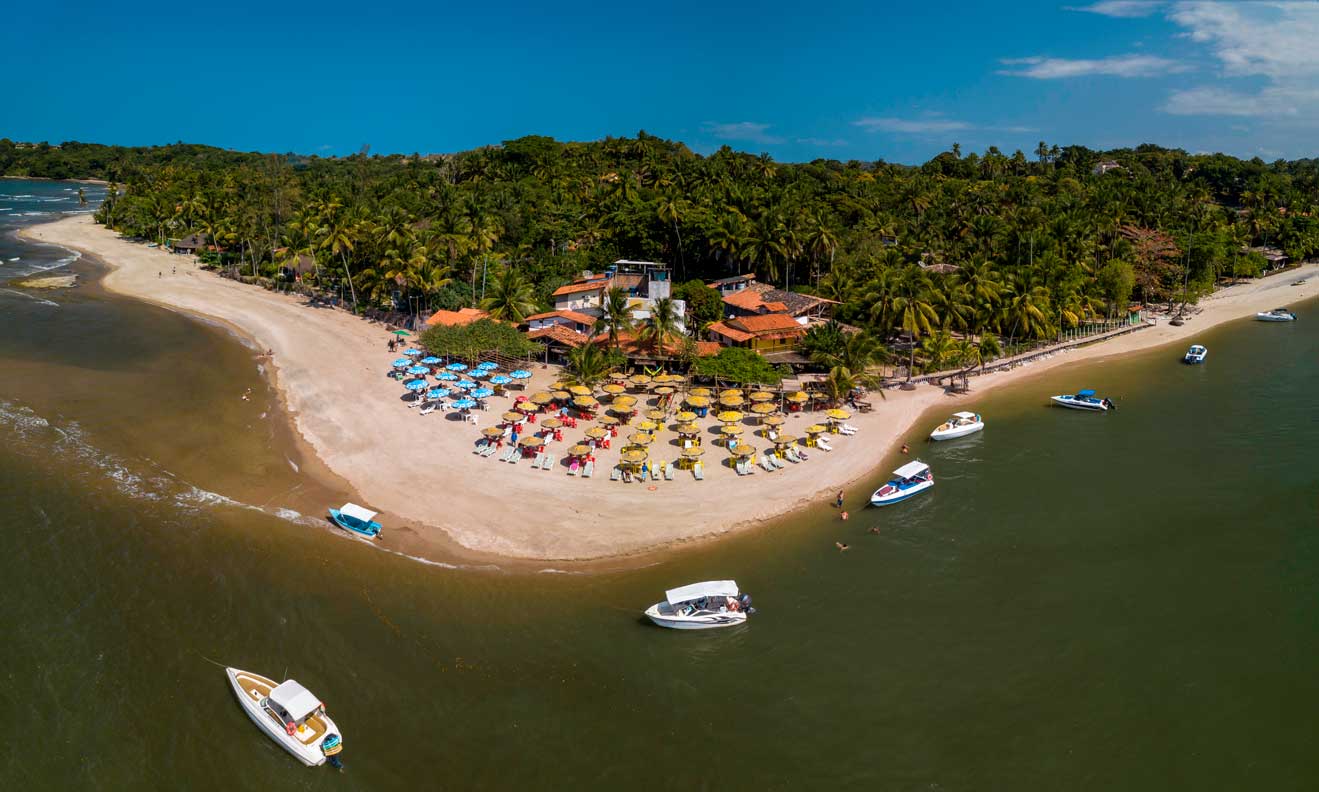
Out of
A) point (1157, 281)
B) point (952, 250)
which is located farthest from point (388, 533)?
point (1157, 281)

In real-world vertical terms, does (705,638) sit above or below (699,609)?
below

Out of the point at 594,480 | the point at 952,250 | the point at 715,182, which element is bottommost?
the point at 594,480

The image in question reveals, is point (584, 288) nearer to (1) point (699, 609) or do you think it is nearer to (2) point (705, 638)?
(1) point (699, 609)

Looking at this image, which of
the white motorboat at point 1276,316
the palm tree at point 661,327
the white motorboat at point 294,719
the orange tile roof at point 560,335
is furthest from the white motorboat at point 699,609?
the white motorboat at point 1276,316

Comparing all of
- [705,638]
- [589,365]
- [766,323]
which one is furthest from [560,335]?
[705,638]

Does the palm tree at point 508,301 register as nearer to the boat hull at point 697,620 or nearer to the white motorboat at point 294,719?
the boat hull at point 697,620

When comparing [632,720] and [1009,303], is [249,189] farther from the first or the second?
[632,720]
